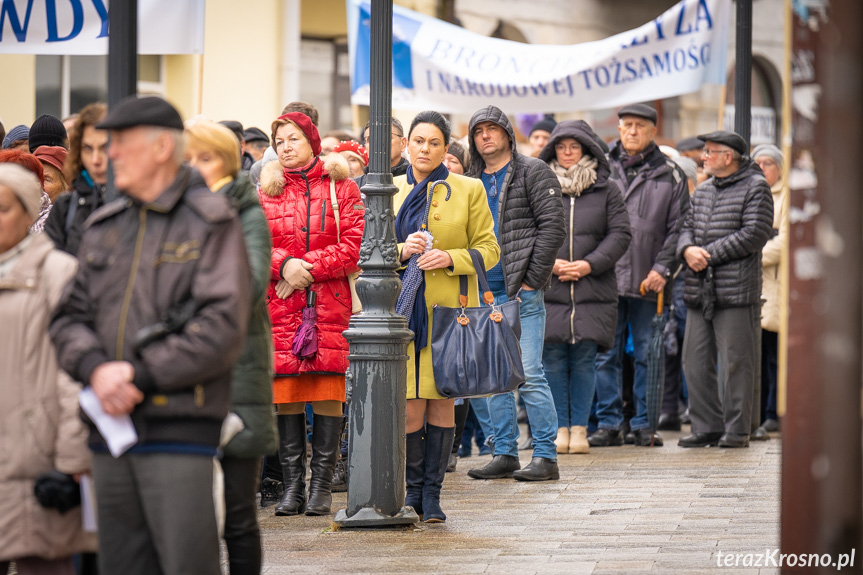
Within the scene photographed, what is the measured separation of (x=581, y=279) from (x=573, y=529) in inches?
141

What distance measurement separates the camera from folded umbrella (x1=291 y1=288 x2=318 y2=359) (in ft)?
26.0

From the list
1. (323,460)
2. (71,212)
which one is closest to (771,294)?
(323,460)

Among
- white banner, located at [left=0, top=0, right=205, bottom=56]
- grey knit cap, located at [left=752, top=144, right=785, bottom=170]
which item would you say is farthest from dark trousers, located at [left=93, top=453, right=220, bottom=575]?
grey knit cap, located at [left=752, top=144, right=785, bottom=170]

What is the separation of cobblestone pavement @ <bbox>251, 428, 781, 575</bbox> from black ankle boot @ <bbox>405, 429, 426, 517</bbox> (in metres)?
0.25

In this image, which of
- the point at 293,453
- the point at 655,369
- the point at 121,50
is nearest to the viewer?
the point at 121,50

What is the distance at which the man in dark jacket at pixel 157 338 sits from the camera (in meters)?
4.36

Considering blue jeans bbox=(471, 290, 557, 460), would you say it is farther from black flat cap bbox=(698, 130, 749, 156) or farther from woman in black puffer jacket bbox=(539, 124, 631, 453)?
black flat cap bbox=(698, 130, 749, 156)

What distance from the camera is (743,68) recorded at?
12000mm

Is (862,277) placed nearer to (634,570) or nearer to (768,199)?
(634,570)

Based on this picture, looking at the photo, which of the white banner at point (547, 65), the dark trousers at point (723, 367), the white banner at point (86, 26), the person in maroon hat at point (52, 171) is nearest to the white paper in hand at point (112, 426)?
the white banner at point (86, 26)

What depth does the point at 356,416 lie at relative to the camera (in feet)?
24.2

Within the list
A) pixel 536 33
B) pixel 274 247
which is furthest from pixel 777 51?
pixel 274 247

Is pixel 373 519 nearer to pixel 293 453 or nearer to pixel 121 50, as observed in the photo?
pixel 293 453

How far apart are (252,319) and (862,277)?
231 centimetres
